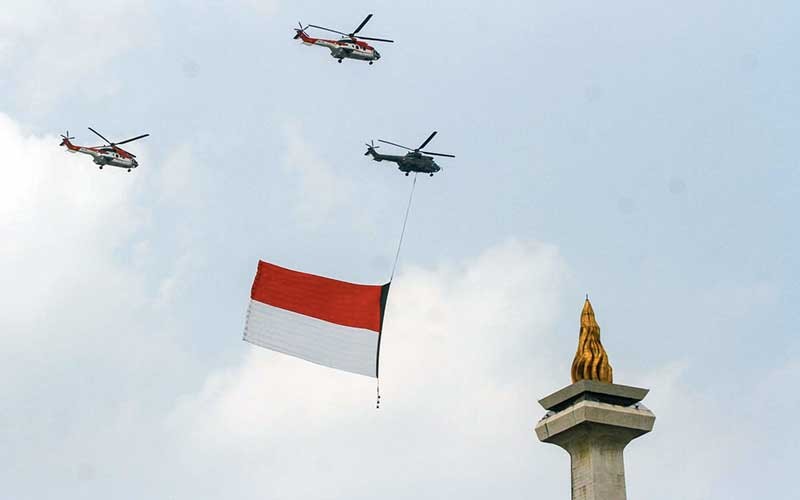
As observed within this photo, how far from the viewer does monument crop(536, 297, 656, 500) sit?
56344 mm

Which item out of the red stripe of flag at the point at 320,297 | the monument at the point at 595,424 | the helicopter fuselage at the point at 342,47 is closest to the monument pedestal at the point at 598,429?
the monument at the point at 595,424

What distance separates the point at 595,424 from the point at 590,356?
4.18 m

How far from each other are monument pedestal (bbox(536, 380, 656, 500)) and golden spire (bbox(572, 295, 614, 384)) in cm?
121

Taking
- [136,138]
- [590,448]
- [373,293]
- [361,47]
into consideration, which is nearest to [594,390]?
[590,448]

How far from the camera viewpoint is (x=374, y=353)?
36750 mm

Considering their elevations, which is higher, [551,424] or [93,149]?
[93,149]

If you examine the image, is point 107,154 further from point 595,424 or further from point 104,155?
point 595,424

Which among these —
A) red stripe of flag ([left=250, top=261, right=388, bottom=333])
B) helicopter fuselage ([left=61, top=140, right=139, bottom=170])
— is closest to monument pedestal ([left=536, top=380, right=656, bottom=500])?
red stripe of flag ([left=250, top=261, right=388, bottom=333])

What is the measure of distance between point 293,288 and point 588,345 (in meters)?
26.6

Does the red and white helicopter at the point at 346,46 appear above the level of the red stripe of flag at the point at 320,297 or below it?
above

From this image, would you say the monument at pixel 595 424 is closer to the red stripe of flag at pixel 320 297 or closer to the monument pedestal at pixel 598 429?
the monument pedestal at pixel 598 429

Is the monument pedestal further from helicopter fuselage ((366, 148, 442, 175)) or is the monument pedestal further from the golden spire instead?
helicopter fuselage ((366, 148, 442, 175))

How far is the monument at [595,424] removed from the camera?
56344 millimetres

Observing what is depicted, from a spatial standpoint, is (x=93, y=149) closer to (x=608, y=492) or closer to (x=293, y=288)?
(x=608, y=492)
